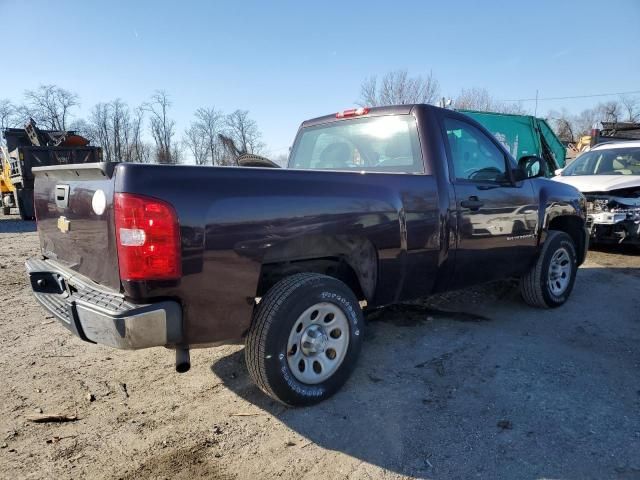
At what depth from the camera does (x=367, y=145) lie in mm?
3777

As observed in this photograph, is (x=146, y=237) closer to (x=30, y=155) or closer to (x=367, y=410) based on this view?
(x=367, y=410)

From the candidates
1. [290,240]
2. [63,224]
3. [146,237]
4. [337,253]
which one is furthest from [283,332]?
[63,224]

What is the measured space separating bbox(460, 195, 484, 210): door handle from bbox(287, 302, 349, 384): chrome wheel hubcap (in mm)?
1426

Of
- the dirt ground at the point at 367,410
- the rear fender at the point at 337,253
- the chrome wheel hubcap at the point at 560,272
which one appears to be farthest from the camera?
the chrome wheel hubcap at the point at 560,272

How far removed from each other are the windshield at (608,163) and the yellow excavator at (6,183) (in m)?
17.8

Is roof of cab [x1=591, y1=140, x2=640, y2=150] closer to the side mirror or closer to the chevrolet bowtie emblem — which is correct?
the side mirror

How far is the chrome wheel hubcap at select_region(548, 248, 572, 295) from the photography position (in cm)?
482

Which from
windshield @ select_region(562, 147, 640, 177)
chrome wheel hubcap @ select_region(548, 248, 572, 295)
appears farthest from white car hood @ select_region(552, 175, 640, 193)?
chrome wheel hubcap @ select_region(548, 248, 572, 295)

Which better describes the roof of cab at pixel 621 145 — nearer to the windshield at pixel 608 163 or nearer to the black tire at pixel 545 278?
the windshield at pixel 608 163

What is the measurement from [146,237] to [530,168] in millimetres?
3570

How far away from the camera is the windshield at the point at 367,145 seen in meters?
3.51

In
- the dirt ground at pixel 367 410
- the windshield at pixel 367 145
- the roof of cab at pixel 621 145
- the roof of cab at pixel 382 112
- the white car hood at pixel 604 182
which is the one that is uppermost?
the roof of cab at pixel 621 145

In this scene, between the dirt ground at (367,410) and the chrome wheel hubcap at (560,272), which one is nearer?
the dirt ground at (367,410)

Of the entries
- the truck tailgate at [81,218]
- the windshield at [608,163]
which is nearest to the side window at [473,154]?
the truck tailgate at [81,218]
